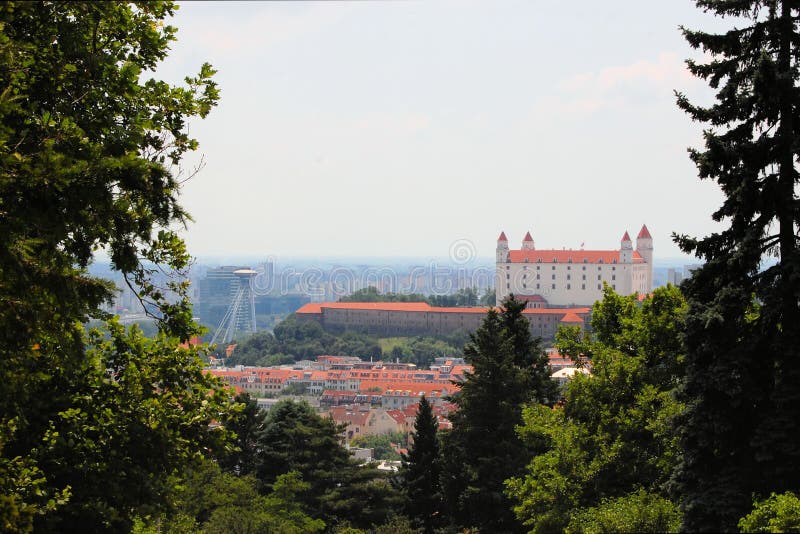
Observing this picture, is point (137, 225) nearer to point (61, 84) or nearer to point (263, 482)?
point (61, 84)

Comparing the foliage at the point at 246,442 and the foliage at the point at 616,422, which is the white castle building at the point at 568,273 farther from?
the foliage at the point at 616,422

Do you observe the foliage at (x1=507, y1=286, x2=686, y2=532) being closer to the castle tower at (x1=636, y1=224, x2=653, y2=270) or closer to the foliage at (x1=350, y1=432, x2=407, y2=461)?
the foliage at (x1=350, y1=432, x2=407, y2=461)

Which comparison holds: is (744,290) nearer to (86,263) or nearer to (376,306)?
(86,263)


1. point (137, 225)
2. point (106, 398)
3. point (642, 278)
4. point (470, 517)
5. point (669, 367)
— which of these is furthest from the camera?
point (642, 278)

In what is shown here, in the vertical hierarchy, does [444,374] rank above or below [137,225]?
below

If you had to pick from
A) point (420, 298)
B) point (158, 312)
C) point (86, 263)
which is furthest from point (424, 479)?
point (420, 298)

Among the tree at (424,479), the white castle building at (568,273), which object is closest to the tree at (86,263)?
the tree at (424,479)

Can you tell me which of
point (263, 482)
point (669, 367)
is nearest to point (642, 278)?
point (263, 482)

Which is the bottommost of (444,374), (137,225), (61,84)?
(444,374)
